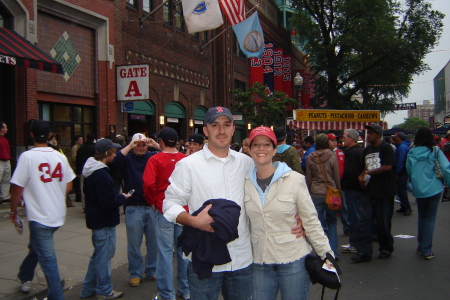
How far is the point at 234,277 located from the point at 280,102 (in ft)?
64.0

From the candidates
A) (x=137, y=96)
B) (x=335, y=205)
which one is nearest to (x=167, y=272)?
(x=335, y=205)

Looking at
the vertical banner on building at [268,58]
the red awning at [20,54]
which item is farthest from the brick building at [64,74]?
the vertical banner on building at [268,58]

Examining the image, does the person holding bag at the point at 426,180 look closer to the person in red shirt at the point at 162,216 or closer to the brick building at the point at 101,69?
the person in red shirt at the point at 162,216

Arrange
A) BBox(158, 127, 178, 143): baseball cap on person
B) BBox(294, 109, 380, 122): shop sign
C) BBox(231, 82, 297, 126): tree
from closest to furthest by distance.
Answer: BBox(158, 127, 178, 143): baseball cap on person
BBox(294, 109, 380, 122): shop sign
BBox(231, 82, 297, 126): tree

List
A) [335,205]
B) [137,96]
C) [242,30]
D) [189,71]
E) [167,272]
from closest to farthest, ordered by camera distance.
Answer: [167,272] < [335,205] < [137,96] < [242,30] < [189,71]

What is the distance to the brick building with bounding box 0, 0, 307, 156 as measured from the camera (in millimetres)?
11531

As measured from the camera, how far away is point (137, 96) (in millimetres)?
15031

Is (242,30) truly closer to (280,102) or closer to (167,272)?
(280,102)

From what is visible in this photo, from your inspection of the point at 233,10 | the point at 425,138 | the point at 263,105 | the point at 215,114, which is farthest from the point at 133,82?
the point at 215,114

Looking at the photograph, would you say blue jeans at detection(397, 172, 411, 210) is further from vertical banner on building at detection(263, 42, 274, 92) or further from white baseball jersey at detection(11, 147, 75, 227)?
vertical banner on building at detection(263, 42, 274, 92)

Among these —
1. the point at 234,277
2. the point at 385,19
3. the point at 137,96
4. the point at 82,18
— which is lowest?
the point at 234,277

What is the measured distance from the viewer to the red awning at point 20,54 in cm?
959

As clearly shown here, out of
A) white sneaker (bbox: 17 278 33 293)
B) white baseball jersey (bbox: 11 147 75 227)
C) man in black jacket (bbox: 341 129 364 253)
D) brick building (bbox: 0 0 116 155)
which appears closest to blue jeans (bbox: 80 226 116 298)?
white baseball jersey (bbox: 11 147 75 227)

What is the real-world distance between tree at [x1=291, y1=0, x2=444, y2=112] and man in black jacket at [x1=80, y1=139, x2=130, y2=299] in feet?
102
